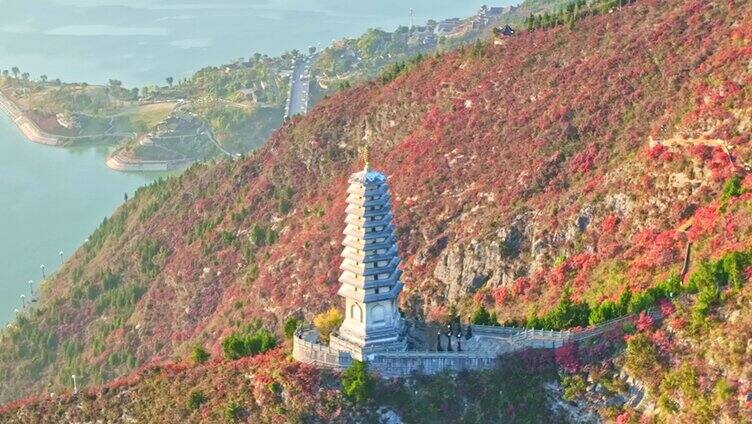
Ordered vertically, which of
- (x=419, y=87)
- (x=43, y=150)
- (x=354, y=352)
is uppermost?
(x=419, y=87)

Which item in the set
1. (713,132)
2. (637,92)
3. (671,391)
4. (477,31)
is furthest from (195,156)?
(671,391)

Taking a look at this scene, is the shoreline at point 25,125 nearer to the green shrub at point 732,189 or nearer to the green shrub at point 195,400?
the green shrub at point 195,400

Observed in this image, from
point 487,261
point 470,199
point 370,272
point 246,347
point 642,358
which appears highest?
point 370,272

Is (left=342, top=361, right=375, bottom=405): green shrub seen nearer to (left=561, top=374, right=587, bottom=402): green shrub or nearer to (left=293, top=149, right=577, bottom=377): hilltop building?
(left=293, top=149, right=577, bottom=377): hilltop building

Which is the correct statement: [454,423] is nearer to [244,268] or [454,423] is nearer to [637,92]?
[637,92]

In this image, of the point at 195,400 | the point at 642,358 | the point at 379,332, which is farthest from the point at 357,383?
the point at 642,358

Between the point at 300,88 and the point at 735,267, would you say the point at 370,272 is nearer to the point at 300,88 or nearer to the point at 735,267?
the point at 735,267

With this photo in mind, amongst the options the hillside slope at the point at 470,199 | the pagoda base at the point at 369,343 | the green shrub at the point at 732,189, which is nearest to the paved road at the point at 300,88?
the hillside slope at the point at 470,199
